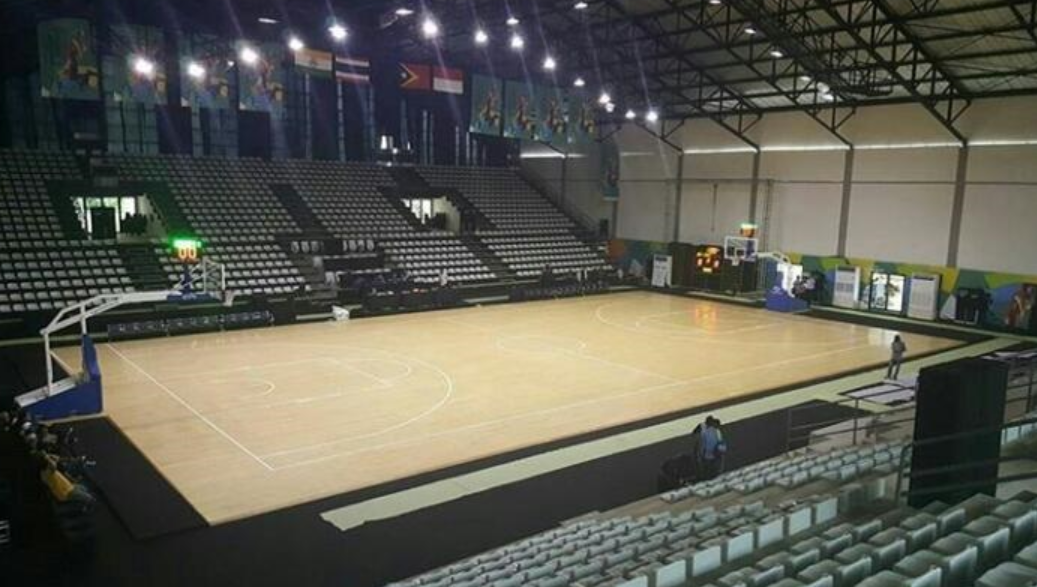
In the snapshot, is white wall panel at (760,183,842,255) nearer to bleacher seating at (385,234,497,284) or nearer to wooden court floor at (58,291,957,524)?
wooden court floor at (58,291,957,524)

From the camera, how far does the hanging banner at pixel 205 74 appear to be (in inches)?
959

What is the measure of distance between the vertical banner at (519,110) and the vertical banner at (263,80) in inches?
359

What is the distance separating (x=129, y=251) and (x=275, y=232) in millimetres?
5560

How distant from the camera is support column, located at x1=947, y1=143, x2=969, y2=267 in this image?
86.8 feet

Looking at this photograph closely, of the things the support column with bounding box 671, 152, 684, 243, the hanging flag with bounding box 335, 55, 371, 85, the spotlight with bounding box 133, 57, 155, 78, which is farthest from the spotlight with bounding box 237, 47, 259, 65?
the support column with bounding box 671, 152, 684, 243

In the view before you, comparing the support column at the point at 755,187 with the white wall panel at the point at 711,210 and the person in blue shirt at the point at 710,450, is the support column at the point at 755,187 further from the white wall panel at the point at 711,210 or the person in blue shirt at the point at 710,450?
the person in blue shirt at the point at 710,450

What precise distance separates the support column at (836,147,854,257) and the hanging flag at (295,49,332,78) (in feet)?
66.2

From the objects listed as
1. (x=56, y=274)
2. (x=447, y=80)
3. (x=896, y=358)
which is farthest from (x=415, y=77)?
(x=896, y=358)

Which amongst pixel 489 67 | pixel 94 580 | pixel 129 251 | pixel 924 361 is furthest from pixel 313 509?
pixel 489 67

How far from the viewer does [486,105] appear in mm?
30109

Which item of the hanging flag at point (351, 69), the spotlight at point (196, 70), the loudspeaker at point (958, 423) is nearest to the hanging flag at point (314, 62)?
the hanging flag at point (351, 69)

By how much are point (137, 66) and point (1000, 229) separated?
2913 cm

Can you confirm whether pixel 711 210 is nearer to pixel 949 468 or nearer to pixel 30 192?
pixel 30 192

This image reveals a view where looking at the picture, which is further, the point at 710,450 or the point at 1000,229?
the point at 1000,229
